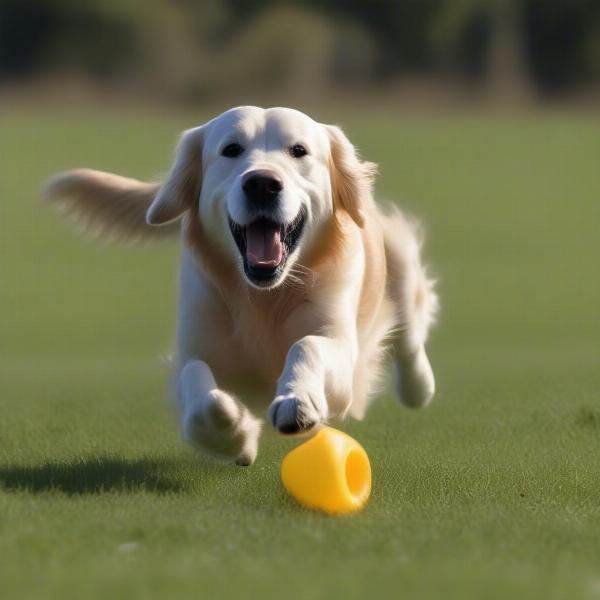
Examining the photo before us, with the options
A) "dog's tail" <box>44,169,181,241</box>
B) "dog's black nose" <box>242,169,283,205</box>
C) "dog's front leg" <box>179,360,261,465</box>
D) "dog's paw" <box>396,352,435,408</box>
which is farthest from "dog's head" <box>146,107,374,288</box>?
"dog's paw" <box>396,352,435,408</box>

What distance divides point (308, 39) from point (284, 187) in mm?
27118

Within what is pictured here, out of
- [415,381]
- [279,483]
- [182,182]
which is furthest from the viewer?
[415,381]

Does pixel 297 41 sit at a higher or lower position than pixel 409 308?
higher

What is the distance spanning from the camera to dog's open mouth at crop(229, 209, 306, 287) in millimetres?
5027

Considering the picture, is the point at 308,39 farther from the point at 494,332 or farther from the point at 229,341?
the point at 229,341

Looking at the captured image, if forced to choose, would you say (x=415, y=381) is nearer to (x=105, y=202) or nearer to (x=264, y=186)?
(x=105, y=202)

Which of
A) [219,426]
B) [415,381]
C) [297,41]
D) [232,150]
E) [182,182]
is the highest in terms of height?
[297,41]

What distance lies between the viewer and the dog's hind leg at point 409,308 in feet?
21.8

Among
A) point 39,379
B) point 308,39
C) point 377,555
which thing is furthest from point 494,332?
point 308,39

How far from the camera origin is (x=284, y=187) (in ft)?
16.2

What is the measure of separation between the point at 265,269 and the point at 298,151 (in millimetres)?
538

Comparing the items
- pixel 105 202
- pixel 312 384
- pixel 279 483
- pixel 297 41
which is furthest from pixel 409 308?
pixel 297 41

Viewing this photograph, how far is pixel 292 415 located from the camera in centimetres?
441

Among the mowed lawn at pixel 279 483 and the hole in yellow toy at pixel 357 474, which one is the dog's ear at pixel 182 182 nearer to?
the mowed lawn at pixel 279 483
